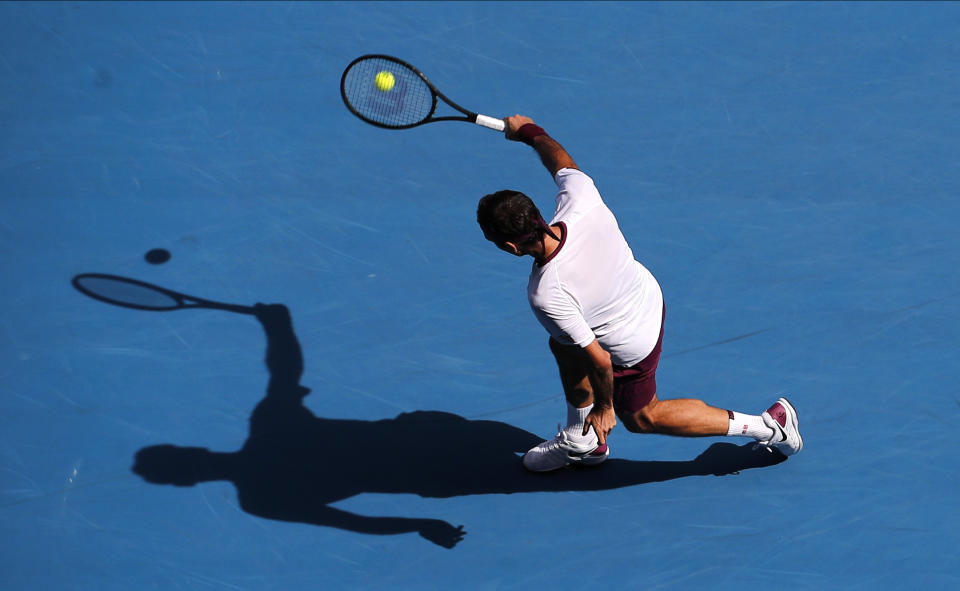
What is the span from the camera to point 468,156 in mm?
6090

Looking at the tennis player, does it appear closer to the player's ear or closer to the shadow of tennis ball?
the player's ear

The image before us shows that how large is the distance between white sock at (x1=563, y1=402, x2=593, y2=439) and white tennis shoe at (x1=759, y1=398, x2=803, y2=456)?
78 cm

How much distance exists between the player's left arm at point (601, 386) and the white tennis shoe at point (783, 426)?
36.3 inches

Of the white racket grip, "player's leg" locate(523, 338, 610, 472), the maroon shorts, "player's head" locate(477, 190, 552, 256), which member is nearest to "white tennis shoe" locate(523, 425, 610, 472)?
"player's leg" locate(523, 338, 610, 472)

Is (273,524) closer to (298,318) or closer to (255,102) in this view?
(298,318)

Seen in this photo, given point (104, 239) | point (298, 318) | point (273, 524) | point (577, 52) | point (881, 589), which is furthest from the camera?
point (577, 52)

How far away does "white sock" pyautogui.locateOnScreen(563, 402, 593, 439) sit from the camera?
429 centimetres

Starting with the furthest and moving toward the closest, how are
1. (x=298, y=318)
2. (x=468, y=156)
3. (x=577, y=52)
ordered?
1. (x=577, y=52)
2. (x=468, y=156)
3. (x=298, y=318)

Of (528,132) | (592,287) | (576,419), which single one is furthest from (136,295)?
(592,287)

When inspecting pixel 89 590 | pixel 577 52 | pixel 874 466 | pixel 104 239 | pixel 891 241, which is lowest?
pixel 89 590

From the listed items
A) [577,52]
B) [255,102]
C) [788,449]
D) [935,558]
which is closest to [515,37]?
[577,52]

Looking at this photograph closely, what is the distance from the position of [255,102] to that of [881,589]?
4643 millimetres

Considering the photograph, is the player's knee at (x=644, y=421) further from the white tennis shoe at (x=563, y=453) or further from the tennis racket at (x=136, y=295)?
the tennis racket at (x=136, y=295)

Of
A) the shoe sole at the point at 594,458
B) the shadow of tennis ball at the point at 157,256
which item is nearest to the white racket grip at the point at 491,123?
the shoe sole at the point at 594,458
